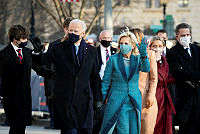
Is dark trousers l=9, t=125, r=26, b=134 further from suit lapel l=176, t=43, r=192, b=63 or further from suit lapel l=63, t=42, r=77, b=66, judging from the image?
suit lapel l=176, t=43, r=192, b=63

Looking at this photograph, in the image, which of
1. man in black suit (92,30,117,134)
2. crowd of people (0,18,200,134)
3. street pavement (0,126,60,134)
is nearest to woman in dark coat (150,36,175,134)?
crowd of people (0,18,200,134)

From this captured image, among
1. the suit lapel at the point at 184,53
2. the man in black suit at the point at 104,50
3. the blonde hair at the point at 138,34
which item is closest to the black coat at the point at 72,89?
the blonde hair at the point at 138,34

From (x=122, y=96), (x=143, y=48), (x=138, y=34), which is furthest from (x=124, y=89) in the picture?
(x=138, y=34)

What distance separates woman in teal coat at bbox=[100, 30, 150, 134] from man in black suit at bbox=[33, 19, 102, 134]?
0.22 m

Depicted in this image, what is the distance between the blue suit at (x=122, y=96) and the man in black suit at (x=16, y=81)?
5.55 feet

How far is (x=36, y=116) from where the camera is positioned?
13789 millimetres

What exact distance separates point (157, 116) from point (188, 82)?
2.58 feet

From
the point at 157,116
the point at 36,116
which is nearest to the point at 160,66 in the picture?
the point at 157,116

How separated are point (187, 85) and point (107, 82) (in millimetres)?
2208

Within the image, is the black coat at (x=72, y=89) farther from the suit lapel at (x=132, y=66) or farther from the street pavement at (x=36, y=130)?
the street pavement at (x=36, y=130)

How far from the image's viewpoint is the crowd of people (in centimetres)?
757

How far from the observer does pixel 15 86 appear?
880cm

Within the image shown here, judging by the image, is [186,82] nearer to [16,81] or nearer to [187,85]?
[187,85]

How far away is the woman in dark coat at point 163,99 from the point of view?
942 centimetres
